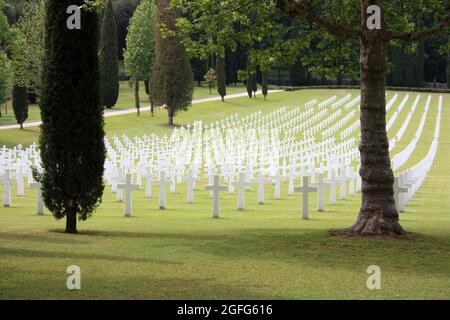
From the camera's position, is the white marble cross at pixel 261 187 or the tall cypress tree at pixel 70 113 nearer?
the tall cypress tree at pixel 70 113

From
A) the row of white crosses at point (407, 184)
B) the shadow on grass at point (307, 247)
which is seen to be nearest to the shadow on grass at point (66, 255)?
the shadow on grass at point (307, 247)

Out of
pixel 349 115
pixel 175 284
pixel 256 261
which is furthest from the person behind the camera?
pixel 349 115

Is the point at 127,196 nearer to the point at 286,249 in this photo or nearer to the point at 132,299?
the point at 286,249

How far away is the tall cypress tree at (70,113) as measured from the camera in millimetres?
15617

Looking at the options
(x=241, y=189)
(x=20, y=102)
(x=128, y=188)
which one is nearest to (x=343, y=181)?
(x=241, y=189)

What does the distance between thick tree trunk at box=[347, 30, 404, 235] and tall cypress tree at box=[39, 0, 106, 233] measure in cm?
473

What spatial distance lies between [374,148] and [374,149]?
18mm

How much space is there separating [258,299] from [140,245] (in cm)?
481

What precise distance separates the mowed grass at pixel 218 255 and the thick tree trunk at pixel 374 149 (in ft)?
2.12

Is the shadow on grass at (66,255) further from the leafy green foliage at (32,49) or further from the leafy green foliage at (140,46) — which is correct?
the leafy green foliage at (140,46)

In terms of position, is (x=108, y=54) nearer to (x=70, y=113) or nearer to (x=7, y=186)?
(x=7, y=186)

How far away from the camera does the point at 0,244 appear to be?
14.2 meters

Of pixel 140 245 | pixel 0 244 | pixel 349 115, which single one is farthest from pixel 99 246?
pixel 349 115

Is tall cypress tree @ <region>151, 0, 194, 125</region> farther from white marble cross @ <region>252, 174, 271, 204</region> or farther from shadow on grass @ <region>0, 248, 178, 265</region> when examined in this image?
shadow on grass @ <region>0, 248, 178, 265</region>
